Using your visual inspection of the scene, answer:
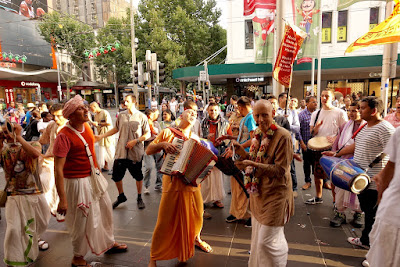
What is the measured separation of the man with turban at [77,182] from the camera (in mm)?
3133

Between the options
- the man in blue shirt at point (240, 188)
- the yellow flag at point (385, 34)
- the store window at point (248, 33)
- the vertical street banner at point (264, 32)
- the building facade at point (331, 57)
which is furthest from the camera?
the store window at point (248, 33)

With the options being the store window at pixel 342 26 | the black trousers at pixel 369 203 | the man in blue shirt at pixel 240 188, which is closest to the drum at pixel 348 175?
the black trousers at pixel 369 203

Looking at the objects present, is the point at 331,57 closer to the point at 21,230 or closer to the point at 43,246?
the point at 43,246

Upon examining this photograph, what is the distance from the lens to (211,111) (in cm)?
526

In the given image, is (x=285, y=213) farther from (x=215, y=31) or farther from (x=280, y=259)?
(x=215, y=31)

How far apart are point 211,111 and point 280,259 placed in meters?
3.03

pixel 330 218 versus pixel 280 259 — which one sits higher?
pixel 280 259

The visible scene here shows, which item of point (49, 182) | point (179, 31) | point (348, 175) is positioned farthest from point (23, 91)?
point (348, 175)

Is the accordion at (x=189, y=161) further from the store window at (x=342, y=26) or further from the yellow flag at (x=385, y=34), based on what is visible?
the store window at (x=342, y=26)

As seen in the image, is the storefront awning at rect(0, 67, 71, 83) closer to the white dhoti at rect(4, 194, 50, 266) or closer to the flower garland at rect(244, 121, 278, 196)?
the white dhoti at rect(4, 194, 50, 266)

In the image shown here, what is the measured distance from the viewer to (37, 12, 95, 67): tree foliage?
30.6 m

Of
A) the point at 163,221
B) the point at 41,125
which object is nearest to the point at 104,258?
the point at 163,221

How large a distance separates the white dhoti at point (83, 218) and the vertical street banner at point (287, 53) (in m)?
4.85

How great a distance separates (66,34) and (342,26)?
27385 mm
